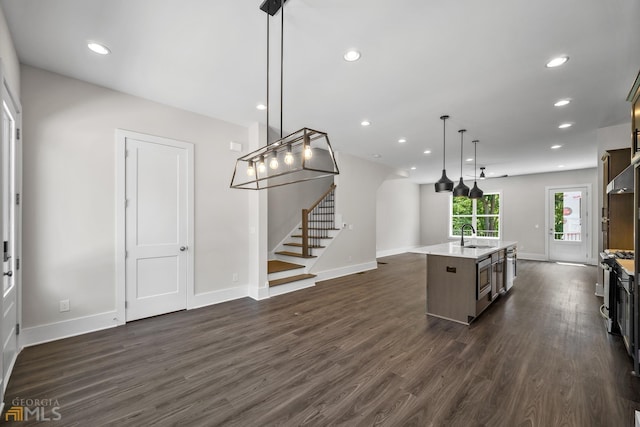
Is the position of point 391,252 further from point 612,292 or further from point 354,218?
point 612,292

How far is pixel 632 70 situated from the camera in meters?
2.78

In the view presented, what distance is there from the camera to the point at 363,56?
2.64 metres

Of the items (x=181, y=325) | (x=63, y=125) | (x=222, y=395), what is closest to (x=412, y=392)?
(x=222, y=395)

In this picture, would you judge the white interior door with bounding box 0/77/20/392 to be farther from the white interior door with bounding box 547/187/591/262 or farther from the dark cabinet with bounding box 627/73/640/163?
the white interior door with bounding box 547/187/591/262

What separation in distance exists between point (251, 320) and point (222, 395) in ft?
4.95

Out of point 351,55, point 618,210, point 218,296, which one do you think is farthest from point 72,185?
point 618,210

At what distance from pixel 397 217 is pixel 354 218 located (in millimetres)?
4363

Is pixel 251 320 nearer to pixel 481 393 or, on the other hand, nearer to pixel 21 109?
pixel 481 393

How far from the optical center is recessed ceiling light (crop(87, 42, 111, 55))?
2506mm

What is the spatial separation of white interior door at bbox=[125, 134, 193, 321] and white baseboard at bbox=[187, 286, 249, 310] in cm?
18

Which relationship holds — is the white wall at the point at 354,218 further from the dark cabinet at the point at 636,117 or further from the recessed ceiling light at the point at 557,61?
the dark cabinet at the point at 636,117

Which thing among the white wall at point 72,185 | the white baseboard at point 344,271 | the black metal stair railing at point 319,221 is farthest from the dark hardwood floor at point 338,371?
the black metal stair railing at point 319,221

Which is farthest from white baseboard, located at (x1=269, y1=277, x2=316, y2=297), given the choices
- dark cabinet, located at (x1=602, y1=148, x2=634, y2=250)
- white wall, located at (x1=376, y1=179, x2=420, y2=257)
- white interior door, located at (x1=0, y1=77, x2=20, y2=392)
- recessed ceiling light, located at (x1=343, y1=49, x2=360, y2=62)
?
dark cabinet, located at (x1=602, y1=148, x2=634, y2=250)

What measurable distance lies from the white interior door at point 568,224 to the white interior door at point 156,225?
412 inches
